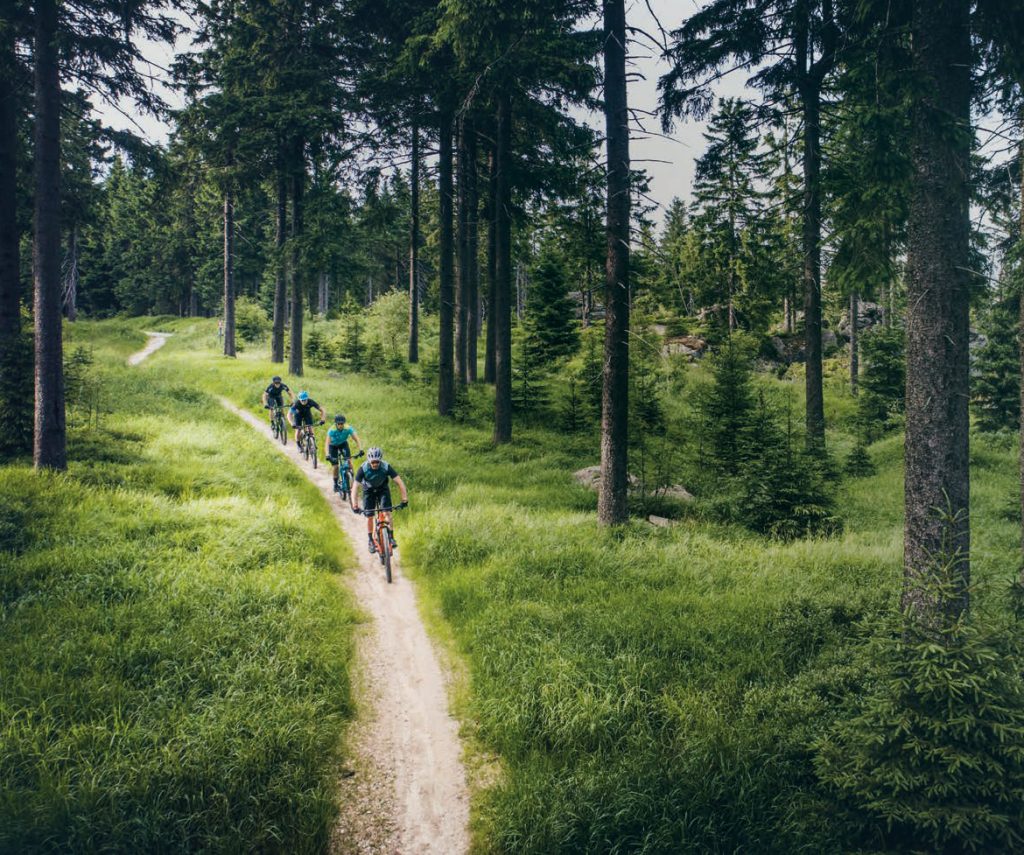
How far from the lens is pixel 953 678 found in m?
4.43

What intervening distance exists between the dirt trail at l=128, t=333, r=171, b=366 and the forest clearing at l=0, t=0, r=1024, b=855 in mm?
18423

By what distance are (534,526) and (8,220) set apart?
1487 centimetres

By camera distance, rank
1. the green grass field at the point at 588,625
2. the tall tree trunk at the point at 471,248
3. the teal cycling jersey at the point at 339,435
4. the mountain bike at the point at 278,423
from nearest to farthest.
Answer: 1. the green grass field at the point at 588,625
2. the teal cycling jersey at the point at 339,435
3. the mountain bike at the point at 278,423
4. the tall tree trunk at the point at 471,248

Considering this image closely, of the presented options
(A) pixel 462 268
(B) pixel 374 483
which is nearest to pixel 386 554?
(B) pixel 374 483

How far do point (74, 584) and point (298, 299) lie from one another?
804 inches

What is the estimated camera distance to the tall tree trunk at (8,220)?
13.3m

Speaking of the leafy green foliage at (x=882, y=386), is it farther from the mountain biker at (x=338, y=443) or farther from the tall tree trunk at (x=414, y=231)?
the mountain biker at (x=338, y=443)

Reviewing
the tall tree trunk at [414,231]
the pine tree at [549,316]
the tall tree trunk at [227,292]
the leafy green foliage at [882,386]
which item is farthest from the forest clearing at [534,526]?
the tall tree trunk at [227,292]

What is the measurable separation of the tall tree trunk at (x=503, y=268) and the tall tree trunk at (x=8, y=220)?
11.8 meters

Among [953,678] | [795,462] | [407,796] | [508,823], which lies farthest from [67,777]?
[795,462]

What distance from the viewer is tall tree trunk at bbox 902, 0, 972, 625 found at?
5867 millimetres

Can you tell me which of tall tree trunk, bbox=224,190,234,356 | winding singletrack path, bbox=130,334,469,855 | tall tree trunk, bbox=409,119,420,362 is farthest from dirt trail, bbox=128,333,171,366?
winding singletrack path, bbox=130,334,469,855

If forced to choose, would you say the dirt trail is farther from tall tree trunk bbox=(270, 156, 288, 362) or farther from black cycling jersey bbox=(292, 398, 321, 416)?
black cycling jersey bbox=(292, 398, 321, 416)

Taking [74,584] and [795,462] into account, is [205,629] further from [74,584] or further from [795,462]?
[795,462]
